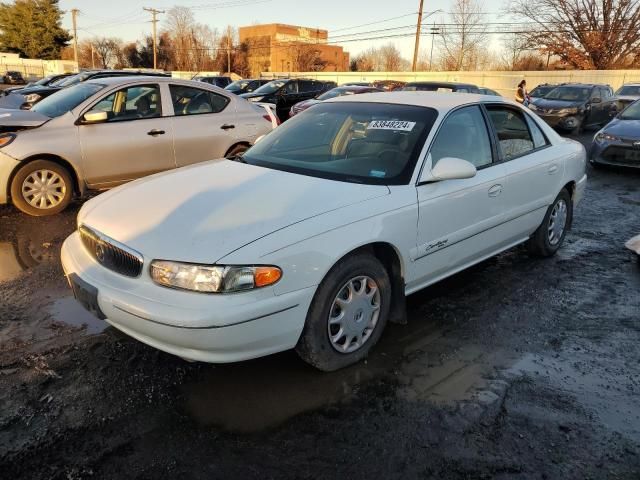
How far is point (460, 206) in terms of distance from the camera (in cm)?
354

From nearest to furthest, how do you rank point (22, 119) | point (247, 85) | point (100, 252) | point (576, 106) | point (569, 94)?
point (100, 252) < point (22, 119) < point (576, 106) < point (569, 94) < point (247, 85)

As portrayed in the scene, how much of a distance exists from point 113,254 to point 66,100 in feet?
15.8

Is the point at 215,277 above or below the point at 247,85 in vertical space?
below

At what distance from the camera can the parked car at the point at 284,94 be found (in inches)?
664

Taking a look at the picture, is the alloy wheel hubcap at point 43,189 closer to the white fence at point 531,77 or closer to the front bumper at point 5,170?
the front bumper at point 5,170

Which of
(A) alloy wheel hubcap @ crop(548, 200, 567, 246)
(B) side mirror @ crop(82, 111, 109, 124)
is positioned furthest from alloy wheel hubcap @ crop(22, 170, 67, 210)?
(A) alloy wheel hubcap @ crop(548, 200, 567, 246)

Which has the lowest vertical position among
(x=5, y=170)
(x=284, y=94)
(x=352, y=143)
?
(x=5, y=170)

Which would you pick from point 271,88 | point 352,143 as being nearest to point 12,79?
point 271,88

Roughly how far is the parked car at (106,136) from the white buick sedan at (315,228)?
307 cm

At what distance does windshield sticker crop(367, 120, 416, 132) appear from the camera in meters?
3.55

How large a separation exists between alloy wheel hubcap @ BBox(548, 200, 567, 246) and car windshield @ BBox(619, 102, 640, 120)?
6593mm

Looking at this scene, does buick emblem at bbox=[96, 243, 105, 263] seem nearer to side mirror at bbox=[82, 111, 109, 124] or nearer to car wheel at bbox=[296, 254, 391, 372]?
car wheel at bbox=[296, 254, 391, 372]

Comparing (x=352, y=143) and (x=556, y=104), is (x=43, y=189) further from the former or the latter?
(x=556, y=104)

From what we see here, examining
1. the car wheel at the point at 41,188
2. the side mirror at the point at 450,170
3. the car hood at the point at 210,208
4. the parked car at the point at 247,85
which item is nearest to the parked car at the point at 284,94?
the parked car at the point at 247,85
